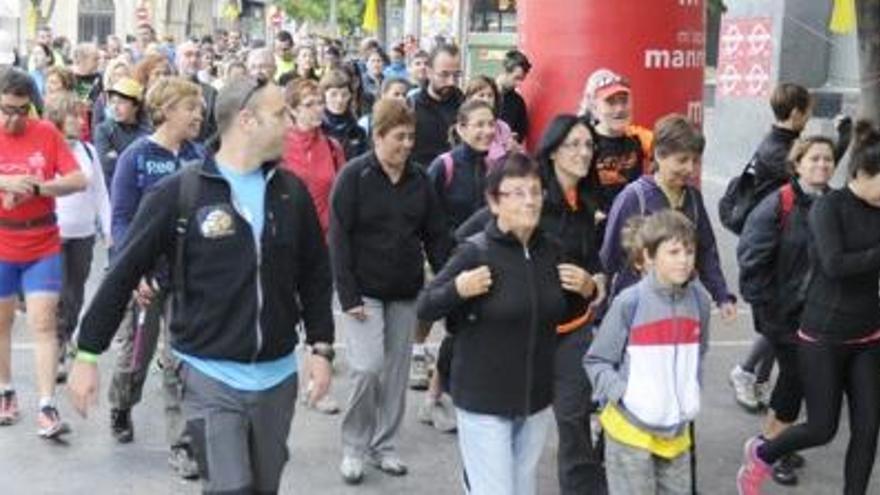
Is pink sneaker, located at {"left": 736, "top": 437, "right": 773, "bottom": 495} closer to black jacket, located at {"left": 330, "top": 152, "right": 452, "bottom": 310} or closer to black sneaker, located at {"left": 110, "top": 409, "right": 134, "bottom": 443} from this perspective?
black jacket, located at {"left": 330, "top": 152, "right": 452, "bottom": 310}

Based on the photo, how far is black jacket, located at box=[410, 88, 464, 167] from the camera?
8.88 metres

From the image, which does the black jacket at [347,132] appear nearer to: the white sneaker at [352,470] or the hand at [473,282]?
the white sneaker at [352,470]

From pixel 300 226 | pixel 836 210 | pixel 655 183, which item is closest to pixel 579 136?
pixel 655 183

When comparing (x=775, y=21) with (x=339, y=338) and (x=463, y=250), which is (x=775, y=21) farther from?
(x=463, y=250)

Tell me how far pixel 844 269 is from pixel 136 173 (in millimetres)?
3319

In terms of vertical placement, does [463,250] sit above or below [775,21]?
below

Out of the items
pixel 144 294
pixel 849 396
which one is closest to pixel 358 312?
pixel 144 294

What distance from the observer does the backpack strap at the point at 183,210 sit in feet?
13.7

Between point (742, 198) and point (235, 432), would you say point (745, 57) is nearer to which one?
point (742, 198)

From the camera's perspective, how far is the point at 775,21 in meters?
16.8

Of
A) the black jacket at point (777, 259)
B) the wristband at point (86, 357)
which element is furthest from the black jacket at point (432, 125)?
the wristband at point (86, 357)

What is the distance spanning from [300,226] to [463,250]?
626 mm

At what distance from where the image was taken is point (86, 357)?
4.25 metres

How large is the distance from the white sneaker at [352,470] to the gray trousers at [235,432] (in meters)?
1.87
